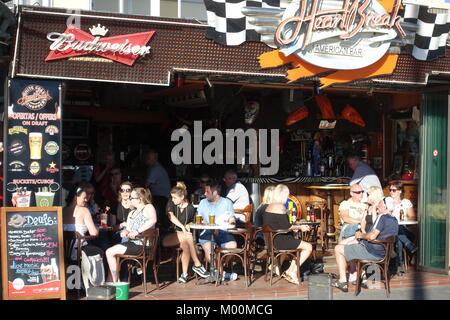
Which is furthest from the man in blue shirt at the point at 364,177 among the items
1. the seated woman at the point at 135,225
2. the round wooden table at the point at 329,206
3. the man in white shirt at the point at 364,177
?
the seated woman at the point at 135,225

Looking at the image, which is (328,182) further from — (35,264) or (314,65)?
(35,264)

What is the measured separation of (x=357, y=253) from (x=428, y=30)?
353 cm

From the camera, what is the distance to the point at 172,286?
31.8 ft

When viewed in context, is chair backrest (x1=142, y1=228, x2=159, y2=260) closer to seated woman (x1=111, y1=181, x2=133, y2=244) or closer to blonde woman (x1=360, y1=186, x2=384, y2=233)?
Result: seated woman (x1=111, y1=181, x2=133, y2=244)

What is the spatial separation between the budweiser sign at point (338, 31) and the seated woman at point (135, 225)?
2.82m

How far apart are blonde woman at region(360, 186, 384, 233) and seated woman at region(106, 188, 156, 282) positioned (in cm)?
294

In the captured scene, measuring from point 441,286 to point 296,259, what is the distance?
224 centimetres

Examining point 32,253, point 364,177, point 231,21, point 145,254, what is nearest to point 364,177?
point 364,177

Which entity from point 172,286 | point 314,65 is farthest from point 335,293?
point 314,65

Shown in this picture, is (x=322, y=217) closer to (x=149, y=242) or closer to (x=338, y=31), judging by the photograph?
(x=338, y=31)

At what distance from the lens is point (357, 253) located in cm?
942

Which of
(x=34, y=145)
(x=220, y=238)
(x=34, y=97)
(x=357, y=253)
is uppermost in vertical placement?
(x=34, y=97)

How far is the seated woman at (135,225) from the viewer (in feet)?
29.9

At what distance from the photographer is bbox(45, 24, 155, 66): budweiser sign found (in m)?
8.59
